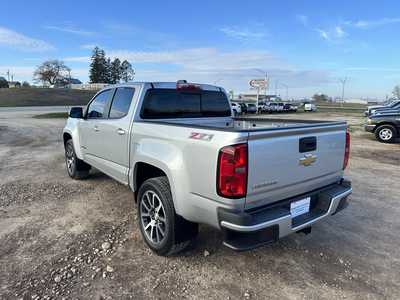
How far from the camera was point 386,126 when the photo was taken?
12.2 metres

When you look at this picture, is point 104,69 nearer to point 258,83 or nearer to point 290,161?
point 258,83

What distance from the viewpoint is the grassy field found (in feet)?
168

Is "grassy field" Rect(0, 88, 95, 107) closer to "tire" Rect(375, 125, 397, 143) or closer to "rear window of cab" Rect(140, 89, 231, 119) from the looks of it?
"tire" Rect(375, 125, 397, 143)

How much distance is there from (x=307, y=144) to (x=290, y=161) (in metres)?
0.29

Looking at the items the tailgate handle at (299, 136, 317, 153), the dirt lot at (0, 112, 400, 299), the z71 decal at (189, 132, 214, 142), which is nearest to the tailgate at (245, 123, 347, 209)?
the tailgate handle at (299, 136, 317, 153)

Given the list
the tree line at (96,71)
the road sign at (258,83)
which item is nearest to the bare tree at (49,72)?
the tree line at (96,71)

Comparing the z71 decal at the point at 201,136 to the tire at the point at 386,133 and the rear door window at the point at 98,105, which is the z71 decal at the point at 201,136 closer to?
the rear door window at the point at 98,105

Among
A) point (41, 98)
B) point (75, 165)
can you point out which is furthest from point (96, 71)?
point (75, 165)

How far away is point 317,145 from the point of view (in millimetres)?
2982

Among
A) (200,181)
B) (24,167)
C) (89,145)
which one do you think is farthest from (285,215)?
(24,167)

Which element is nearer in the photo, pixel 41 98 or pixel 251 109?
pixel 251 109

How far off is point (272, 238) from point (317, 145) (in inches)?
40.7

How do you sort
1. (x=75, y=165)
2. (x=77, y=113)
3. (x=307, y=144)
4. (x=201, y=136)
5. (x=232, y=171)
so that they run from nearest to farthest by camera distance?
(x=232, y=171) → (x=201, y=136) → (x=307, y=144) → (x=77, y=113) → (x=75, y=165)

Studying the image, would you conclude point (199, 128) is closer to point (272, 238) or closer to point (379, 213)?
point (272, 238)
